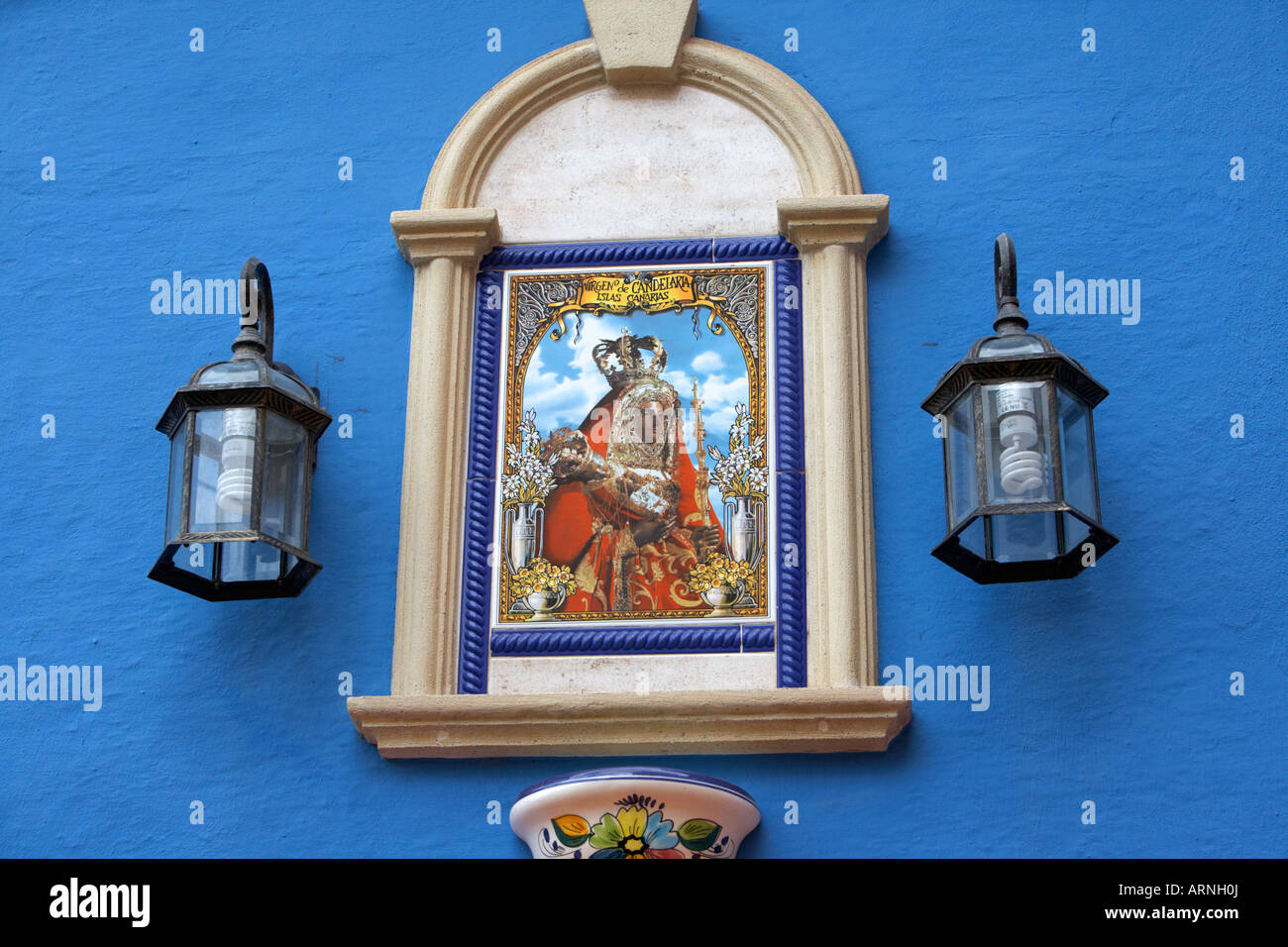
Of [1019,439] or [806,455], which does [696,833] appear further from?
[1019,439]

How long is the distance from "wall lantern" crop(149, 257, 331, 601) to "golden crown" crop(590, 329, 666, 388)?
86cm

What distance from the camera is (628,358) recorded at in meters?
5.86

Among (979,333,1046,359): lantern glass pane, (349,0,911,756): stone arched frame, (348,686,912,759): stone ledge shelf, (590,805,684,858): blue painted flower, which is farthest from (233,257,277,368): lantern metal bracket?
(979,333,1046,359): lantern glass pane

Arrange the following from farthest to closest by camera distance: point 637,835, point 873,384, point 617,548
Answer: point 873,384 → point 617,548 → point 637,835

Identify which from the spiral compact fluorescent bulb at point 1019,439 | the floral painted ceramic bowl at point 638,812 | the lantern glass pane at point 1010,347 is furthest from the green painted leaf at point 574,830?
the lantern glass pane at point 1010,347

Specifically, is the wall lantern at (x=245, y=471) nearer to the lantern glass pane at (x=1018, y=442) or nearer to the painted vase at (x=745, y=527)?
the painted vase at (x=745, y=527)

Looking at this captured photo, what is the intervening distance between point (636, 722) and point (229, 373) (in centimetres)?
146

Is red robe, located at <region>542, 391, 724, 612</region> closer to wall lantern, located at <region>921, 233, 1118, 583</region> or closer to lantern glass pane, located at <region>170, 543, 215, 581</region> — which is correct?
wall lantern, located at <region>921, 233, 1118, 583</region>

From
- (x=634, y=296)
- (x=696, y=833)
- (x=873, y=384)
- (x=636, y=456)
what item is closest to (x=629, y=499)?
(x=636, y=456)

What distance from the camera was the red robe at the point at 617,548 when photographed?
18.2 ft

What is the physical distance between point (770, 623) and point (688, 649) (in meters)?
0.24

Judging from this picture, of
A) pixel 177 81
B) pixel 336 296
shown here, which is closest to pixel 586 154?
pixel 336 296

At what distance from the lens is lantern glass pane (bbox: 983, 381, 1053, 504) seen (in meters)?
5.08

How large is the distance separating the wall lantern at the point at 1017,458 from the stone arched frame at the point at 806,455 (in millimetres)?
349
